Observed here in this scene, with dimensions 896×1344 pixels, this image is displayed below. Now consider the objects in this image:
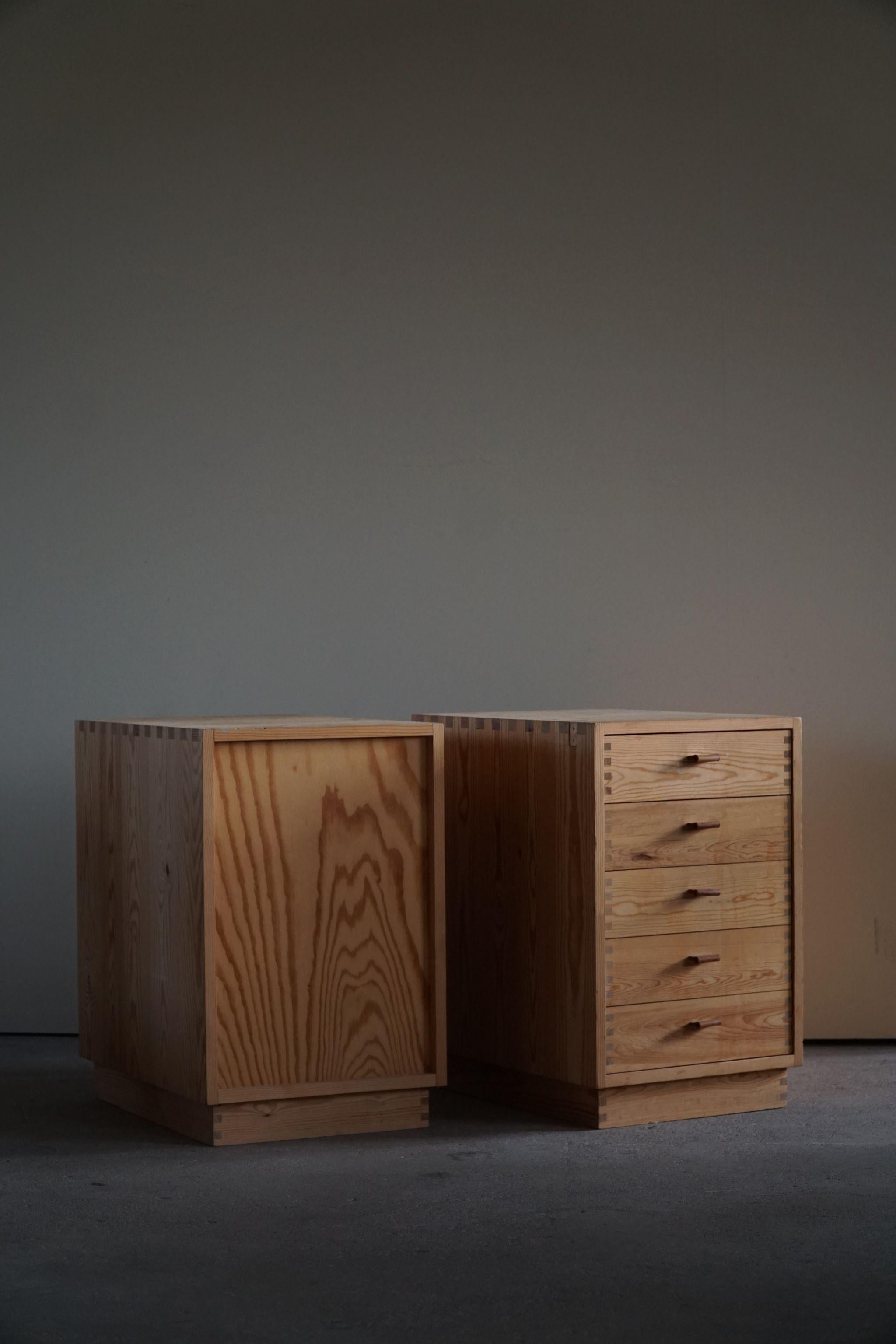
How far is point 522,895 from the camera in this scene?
125 inches

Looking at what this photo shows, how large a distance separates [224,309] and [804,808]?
1825 millimetres

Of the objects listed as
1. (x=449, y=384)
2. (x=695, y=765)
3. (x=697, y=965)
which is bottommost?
(x=697, y=965)

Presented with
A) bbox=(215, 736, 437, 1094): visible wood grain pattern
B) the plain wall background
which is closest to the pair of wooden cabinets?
bbox=(215, 736, 437, 1094): visible wood grain pattern

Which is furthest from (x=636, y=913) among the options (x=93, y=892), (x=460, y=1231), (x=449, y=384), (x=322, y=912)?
(x=449, y=384)

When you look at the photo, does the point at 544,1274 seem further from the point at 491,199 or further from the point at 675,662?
the point at 491,199

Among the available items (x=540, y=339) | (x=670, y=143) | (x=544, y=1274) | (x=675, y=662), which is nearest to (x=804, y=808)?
(x=675, y=662)

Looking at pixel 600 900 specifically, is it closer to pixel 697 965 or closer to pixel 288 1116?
pixel 697 965

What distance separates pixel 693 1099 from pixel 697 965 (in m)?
0.26

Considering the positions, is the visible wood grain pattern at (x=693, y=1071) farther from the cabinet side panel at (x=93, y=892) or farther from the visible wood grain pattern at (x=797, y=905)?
the cabinet side panel at (x=93, y=892)

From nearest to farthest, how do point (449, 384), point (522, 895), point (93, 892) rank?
point (522, 895)
point (93, 892)
point (449, 384)

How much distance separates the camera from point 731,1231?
239cm

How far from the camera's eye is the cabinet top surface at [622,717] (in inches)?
120

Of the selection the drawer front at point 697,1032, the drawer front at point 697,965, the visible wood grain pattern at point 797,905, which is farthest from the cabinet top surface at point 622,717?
the drawer front at point 697,1032

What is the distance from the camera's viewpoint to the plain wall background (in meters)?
3.94
